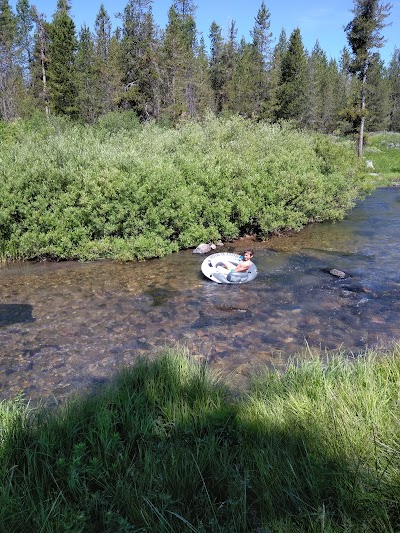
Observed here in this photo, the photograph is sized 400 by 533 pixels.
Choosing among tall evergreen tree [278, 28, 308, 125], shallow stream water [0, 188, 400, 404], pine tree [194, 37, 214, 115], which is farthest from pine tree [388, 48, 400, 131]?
shallow stream water [0, 188, 400, 404]

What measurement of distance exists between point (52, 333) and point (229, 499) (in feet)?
20.1

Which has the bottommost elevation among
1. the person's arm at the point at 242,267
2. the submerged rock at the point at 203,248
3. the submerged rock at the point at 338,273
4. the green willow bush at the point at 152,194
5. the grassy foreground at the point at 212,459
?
the submerged rock at the point at 338,273

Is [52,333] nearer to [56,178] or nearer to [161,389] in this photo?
[161,389]

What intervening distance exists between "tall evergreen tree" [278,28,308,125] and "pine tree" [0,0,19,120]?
28.4m

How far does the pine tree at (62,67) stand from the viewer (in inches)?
1544

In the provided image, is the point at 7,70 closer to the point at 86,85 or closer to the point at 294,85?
the point at 86,85

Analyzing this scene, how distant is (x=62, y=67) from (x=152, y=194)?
33.1 meters

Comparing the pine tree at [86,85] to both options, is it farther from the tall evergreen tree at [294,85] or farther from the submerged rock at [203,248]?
the submerged rock at [203,248]

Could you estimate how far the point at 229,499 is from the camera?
2.84 m

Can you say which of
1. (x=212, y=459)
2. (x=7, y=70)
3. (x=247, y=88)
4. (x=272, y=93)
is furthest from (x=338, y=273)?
(x=247, y=88)

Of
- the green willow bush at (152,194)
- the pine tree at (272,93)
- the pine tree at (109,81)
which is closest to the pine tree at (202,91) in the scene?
the pine tree at (272,93)

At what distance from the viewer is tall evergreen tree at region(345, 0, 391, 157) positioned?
95.4 ft

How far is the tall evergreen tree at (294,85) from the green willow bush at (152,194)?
32002 millimetres

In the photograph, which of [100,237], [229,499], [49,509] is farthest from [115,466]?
[100,237]
